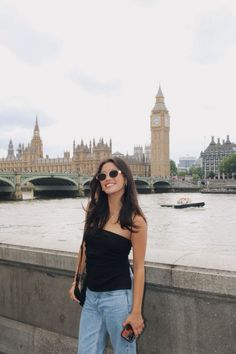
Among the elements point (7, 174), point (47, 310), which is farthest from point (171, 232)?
point (7, 174)

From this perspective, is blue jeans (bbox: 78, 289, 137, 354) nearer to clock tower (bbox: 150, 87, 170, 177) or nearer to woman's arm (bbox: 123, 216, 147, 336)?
woman's arm (bbox: 123, 216, 147, 336)

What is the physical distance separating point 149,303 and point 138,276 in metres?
0.54

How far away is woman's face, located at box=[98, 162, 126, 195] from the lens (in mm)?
2449

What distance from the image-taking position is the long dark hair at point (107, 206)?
2.28 meters

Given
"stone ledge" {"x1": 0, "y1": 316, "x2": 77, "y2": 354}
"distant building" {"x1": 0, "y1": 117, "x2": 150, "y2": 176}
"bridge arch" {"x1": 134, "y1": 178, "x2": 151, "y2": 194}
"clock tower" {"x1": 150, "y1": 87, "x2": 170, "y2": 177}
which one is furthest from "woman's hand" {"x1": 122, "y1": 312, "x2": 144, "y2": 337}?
"clock tower" {"x1": 150, "y1": 87, "x2": 170, "y2": 177}

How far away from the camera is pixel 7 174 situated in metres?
51.4

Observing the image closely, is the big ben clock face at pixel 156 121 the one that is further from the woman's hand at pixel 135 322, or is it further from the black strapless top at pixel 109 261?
the woman's hand at pixel 135 322

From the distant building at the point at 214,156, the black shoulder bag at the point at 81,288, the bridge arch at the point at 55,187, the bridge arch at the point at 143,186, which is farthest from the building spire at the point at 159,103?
the black shoulder bag at the point at 81,288

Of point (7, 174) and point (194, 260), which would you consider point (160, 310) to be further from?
point (7, 174)

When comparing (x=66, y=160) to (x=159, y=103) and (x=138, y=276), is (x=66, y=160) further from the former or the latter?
(x=138, y=276)

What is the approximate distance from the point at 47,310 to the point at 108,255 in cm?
122

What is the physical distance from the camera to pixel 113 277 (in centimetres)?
224

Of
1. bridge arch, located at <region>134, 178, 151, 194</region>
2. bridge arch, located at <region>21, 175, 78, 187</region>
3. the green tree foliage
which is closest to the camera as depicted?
bridge arch, located at <region>21, 175, 78, 187</region>

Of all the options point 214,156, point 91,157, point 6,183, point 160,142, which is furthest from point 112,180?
point 214,156
